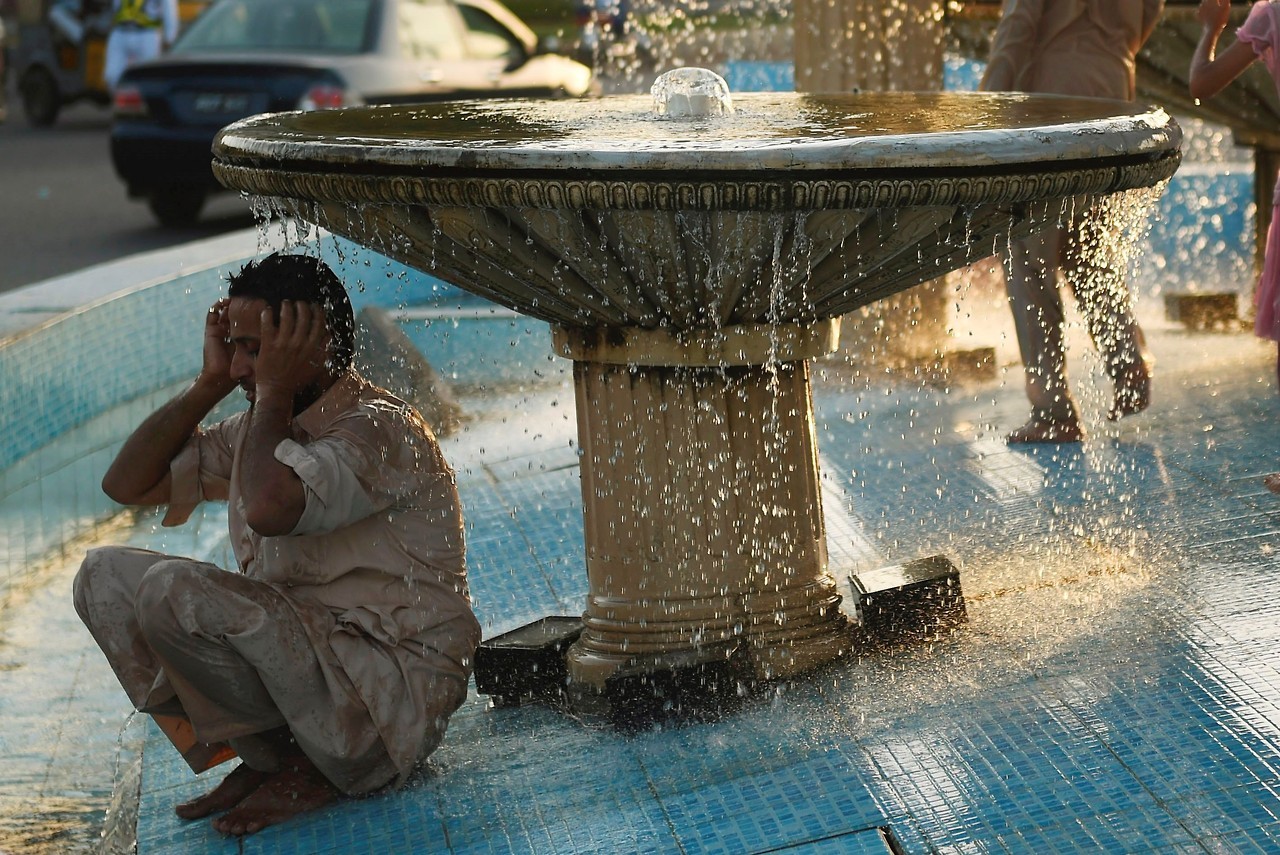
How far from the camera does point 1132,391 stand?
4859 mm

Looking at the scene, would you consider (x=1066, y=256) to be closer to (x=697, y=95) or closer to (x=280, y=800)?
(x=697, y=95)

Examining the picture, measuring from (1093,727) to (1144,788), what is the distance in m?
0.23

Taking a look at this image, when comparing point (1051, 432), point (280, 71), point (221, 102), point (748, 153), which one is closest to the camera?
point (748, 153)

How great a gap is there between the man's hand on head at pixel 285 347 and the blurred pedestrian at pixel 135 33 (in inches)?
578

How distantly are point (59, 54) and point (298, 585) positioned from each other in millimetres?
16600

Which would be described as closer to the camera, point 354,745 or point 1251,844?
point 1251,844

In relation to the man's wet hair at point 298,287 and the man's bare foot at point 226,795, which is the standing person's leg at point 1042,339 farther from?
the man's bare foot at point 226,795

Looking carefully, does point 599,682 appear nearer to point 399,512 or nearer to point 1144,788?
point 399,512

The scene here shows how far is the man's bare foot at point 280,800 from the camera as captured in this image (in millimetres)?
2773

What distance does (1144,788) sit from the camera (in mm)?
2621

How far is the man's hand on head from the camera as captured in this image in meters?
2.70

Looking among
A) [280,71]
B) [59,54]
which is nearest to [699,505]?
[280,71]

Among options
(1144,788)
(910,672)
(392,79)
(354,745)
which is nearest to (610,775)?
(354,745)

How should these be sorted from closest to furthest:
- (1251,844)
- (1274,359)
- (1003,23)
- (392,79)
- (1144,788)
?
(1251,844)
(1144,788)
(1003,23)
(1274,359)
(392,79)
